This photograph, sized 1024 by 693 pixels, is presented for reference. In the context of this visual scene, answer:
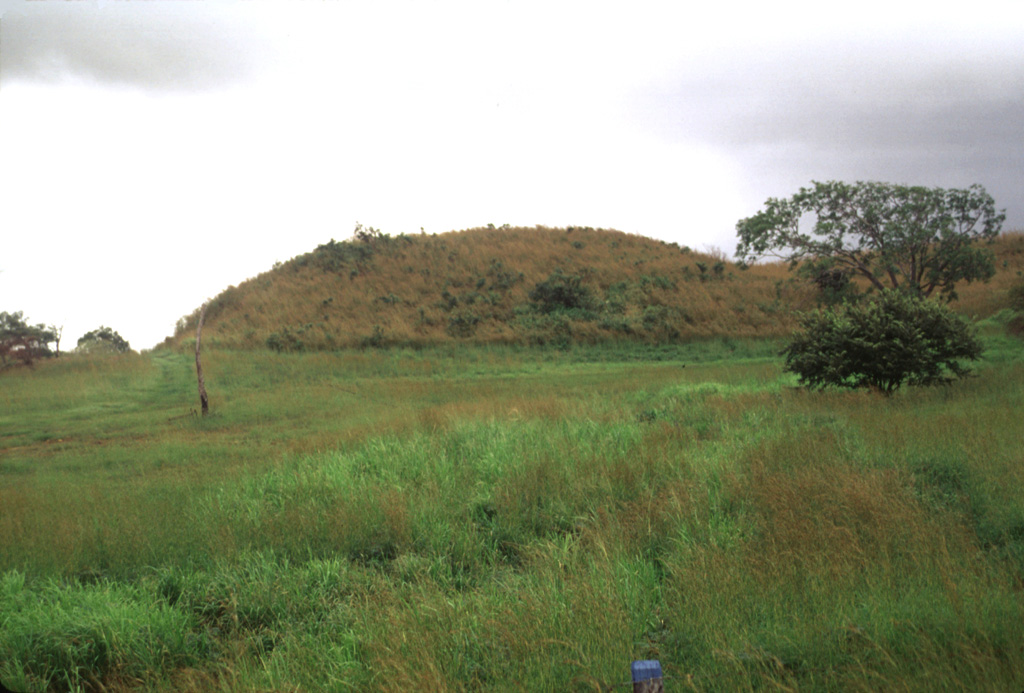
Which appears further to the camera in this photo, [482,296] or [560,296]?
[482,296]

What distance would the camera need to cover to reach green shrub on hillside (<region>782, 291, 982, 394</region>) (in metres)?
14.4

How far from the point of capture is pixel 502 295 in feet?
127

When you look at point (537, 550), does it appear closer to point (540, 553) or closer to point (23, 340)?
point (540, 553)

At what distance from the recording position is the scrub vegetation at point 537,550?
3988 mm

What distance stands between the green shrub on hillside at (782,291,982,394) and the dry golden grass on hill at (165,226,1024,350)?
16663 mm

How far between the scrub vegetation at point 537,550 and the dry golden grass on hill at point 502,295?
19.1 meters

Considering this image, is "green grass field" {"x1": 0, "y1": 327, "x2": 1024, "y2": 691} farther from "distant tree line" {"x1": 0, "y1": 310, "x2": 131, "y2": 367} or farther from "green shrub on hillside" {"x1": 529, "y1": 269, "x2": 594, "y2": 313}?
"green shrub on hillside" {"x1": 529, "y1": 269, "x2": 594, "y2": 313}

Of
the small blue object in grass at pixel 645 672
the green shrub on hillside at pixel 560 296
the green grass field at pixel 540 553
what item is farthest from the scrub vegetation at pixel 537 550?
the green shrub on hillside at pixel 560 296

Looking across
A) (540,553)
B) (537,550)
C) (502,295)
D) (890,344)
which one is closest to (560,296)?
(502,295)

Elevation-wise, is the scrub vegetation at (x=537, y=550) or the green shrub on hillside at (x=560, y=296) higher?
the green shrub on hillside at (x=560, y=296)

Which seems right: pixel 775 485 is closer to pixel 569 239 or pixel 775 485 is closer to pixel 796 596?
pixel 796 596

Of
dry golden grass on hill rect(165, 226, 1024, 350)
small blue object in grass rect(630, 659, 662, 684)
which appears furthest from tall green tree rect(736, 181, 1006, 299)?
small blue object in grass rect(630, 659, 662, 684)

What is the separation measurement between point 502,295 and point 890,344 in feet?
86.4

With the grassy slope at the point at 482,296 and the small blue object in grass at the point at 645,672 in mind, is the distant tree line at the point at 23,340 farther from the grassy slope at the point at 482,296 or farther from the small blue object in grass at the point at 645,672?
the small blue object in grass at the point at 645,672
